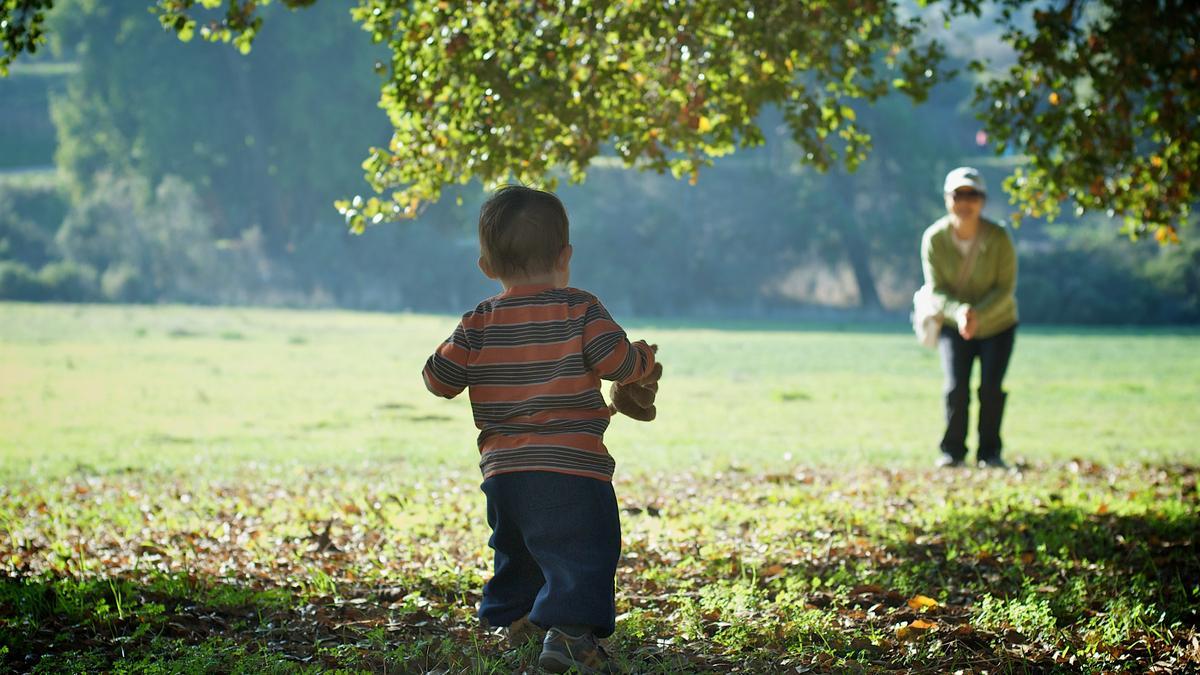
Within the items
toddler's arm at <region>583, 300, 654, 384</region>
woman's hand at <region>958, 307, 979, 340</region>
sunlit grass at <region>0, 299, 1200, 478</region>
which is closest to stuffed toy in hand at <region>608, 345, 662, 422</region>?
toddler's arm at <region>583, 300, 654, 384</region>

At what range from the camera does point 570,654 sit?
4.31 metres

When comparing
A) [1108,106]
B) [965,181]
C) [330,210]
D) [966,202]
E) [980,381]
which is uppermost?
[330,210]

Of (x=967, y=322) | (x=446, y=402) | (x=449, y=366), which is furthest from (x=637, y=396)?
(x=446, y=402)

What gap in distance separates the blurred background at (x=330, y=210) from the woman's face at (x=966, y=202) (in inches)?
1570

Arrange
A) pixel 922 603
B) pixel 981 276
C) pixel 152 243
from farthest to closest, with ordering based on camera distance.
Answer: pixel 152 243, pixel 981 276, pixel 922 603

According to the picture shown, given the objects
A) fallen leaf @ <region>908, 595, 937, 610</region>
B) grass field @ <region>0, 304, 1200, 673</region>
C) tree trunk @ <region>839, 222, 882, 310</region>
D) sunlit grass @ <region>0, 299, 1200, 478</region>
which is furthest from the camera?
tree trunk @ <region>839, 222, 882, 310</region>

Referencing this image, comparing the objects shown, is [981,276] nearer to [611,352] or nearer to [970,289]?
[970,289]

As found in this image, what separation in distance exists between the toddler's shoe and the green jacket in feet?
20.9

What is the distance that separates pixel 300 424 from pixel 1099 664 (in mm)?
14307

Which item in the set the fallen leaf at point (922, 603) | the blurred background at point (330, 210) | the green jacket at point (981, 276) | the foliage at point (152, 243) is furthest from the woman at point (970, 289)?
the foliage at point (152, 243)

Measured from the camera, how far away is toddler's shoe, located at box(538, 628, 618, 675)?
4277 millimetres

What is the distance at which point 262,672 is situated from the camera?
172 inches

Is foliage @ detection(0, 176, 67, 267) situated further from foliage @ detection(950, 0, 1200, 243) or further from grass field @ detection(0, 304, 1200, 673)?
foliage @ detection(950, 0, 1200, 243)

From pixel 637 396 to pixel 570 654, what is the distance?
0.90 meters
